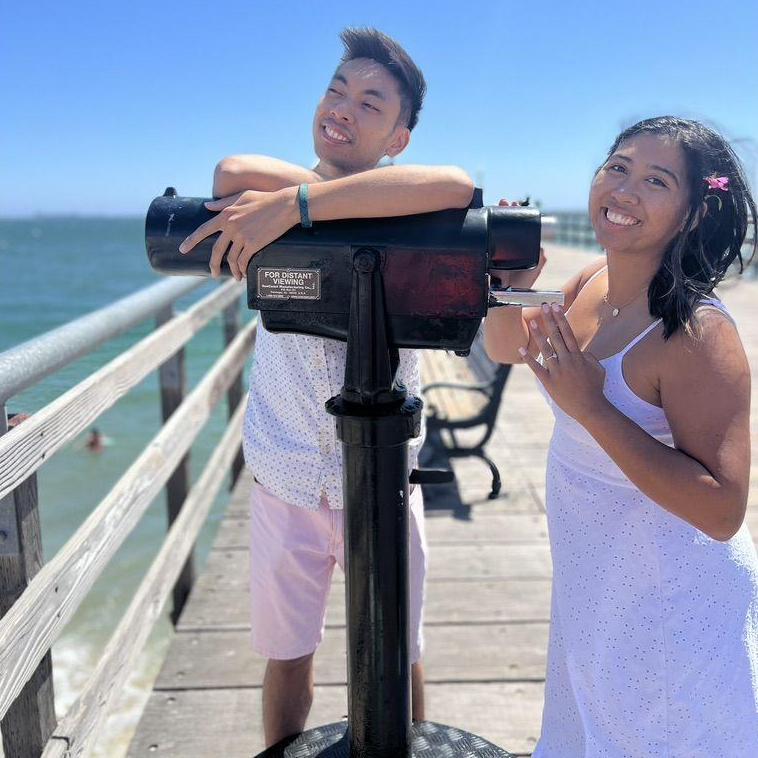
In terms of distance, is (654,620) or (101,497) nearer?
(654,620)

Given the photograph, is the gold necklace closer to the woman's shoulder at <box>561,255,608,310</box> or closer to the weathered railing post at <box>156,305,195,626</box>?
the woman's shoulder at <box>561,255,608,310</box>

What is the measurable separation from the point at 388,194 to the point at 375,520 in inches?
17.5

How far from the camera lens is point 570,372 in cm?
121

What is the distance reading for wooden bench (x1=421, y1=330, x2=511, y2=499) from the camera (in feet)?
12.4

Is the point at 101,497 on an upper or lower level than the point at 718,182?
lower

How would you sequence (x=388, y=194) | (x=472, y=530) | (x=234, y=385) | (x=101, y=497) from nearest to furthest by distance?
(x=388, y=194) < (x=472, y=530) < (x=234, y=385) < (x=101, y=497)

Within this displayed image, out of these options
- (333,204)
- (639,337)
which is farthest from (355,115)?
(639,337)

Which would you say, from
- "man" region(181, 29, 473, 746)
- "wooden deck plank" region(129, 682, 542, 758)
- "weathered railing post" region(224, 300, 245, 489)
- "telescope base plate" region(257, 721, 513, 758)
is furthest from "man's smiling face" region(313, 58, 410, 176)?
"weathered railing post" region(224, 300, 245, 489)

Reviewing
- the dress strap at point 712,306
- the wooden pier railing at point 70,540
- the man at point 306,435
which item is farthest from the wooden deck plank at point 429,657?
the dress strap at point 712,306

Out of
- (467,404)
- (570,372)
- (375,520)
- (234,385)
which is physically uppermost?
(570,372)

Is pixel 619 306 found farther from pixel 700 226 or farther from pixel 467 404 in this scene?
pixel 467 404

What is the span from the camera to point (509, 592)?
8.98ft

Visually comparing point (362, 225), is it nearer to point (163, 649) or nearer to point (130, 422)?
point (163, 649)

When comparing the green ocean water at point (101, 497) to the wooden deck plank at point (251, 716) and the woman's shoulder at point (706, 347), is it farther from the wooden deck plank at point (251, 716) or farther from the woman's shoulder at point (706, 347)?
the woman's shoulder at point (706, 347)
